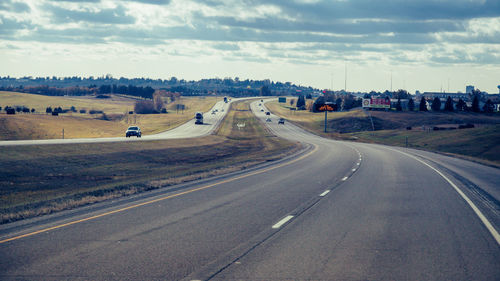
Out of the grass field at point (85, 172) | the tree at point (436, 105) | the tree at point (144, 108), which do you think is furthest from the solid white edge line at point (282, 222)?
the tree at point (436, 105)

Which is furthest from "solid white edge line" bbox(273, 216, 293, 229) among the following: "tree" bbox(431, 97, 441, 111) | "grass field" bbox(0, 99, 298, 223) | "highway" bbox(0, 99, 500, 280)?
"tree" bbox(431, 97, 441, 111)

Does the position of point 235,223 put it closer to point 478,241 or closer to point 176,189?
point 478,241

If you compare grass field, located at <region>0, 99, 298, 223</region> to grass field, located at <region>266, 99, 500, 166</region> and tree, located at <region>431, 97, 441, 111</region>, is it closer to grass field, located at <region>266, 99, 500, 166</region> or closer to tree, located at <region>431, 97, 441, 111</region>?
grass field, located at <region>266, 99, 500, 166</region>

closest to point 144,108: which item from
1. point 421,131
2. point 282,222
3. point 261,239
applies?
point 421,131

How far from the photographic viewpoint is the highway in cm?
755

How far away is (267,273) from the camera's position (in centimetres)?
742

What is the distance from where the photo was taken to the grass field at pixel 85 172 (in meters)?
16.1

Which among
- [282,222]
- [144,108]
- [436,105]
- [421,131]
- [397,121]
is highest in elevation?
[436,105]

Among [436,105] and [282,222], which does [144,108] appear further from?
[282,222]

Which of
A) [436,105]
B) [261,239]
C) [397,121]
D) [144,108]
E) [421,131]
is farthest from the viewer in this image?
[436,105]

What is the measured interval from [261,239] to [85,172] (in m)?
26.4

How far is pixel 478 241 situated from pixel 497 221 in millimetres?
2709

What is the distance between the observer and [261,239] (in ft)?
31.7

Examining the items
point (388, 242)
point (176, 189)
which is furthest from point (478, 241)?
point (176, 189)
